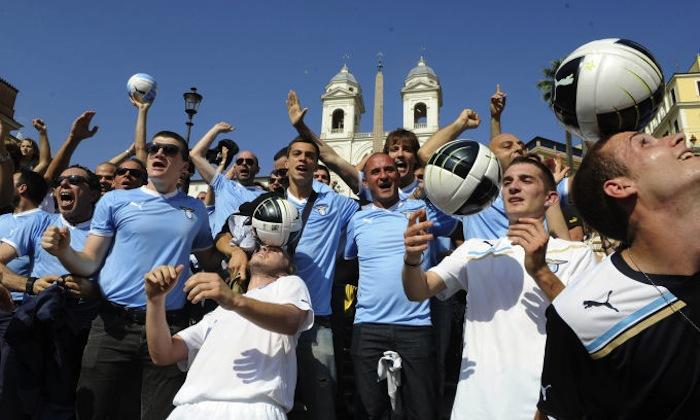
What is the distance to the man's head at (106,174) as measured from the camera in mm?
6363

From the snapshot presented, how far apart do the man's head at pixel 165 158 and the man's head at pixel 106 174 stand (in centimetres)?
254

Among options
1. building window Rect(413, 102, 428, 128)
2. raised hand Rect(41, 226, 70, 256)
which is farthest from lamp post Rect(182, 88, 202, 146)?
building window Rect(413, 102, 428, 128)

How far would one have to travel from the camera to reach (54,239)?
3.32 metres

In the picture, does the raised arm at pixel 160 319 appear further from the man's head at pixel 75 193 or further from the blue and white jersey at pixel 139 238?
the man's head at pixel 75 193

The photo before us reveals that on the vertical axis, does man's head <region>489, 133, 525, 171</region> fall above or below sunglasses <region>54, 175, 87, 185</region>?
above

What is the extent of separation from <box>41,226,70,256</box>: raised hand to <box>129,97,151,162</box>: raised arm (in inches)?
96.9

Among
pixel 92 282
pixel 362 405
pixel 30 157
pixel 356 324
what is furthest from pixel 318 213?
pixel 30 157

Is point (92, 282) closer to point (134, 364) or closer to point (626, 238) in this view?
point (134, 364)

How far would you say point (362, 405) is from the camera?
3.77m

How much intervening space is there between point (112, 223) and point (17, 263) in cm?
172

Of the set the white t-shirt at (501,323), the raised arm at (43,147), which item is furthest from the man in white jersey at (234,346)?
the raised arm at (43,147)

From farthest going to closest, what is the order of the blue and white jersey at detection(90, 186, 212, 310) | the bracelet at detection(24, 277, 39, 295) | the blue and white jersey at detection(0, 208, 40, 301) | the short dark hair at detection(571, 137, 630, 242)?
the blue and white jersey at detection(0, 208, 40, 301) < the bracelet at detection(24, 277, 39, 295) < the blue and white jersey at detection(90, 186, 212, 310) < the short dark hair at detection(571, 137, 630, 242)

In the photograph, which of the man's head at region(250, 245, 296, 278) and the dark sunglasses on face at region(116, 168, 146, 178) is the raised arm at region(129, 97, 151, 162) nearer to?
the dark sunglasses on face at region(116, 168, 146, 178)

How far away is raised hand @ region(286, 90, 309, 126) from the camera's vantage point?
210 inches
